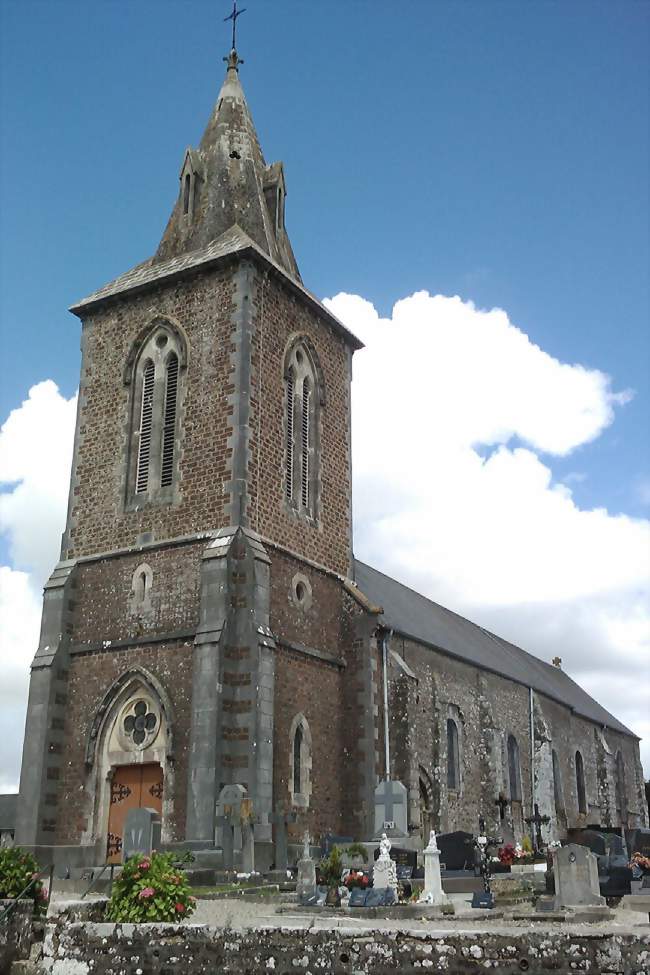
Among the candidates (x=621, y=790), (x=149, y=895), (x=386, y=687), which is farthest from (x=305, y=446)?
(x=621, y=790)

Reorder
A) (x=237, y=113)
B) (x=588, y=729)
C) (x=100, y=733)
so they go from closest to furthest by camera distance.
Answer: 1. (x=100, y=733)
2. (x=237, y=113)
3. (x=588, y=729)

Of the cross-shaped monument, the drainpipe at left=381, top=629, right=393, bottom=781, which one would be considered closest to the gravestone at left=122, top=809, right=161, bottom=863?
the drainpipe at left=381, top=629, right=393, bottom=781

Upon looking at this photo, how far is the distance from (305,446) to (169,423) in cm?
370

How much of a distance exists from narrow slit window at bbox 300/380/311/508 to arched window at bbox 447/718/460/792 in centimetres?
943

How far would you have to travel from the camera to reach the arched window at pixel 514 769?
3338 centimetres

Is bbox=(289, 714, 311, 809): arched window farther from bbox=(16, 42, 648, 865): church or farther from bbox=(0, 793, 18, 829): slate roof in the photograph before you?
bbox=(0, 793, 18, 829): slate roof

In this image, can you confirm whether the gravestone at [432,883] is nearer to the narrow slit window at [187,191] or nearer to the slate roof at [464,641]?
the slate roof at [464,641]

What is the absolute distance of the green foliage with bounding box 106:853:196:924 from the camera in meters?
8.98

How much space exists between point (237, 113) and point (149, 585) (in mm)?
14405

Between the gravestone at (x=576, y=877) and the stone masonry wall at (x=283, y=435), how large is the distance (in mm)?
10395

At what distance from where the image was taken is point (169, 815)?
1888 centimetres

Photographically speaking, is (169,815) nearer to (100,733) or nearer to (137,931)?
(100,733)

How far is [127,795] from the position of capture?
20.2 meters

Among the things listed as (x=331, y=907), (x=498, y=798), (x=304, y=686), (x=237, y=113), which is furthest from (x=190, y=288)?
(x=498, y=798)
